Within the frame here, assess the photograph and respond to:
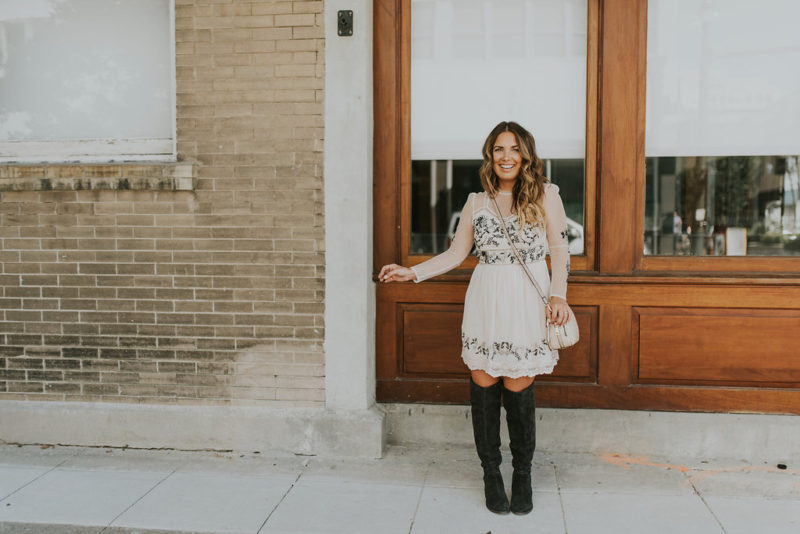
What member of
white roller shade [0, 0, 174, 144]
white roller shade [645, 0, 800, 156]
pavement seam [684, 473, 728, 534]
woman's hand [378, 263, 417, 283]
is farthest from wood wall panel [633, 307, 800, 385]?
white roller shade [0, 0, 174, 144]

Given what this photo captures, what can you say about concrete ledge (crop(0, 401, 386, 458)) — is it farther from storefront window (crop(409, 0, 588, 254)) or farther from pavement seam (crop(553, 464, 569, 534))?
storefront window (crop(409, 0, 588, 254))

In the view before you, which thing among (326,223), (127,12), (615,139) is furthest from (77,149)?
(615,139)

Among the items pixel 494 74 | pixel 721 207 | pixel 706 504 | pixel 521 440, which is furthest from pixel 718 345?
pixel 494 74

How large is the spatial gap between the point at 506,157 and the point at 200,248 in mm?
2222

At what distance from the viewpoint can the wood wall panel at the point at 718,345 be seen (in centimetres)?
443

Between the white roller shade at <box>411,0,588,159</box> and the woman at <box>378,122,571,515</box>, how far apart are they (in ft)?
3.60

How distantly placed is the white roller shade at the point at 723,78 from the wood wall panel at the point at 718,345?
1072 mm

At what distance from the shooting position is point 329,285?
14.9ft

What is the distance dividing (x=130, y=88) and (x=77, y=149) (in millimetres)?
578

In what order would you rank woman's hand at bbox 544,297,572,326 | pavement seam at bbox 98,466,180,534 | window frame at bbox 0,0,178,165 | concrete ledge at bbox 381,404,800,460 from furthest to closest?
window frame at bbox 0,0,178,165
concrete ledge at bbox 381,404,800,460
pavement seam at bbox 98,466,180,534
woman's hand at bbox 544,297,572,326

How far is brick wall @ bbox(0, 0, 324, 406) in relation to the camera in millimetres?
4523

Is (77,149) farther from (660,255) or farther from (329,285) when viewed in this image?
(660,255)

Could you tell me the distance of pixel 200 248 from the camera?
15.3 ft

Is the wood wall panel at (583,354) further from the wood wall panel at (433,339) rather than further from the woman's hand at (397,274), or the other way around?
the woman's hand at (397,274)
